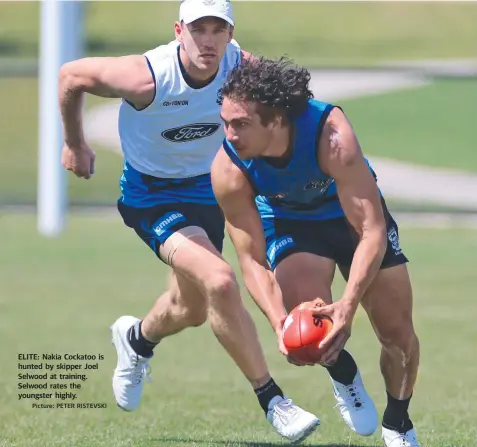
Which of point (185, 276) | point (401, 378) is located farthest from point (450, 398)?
point (185, 276)

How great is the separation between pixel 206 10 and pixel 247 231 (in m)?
1.34

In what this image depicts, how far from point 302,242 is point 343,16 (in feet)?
135

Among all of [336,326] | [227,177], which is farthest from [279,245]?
[336,326]

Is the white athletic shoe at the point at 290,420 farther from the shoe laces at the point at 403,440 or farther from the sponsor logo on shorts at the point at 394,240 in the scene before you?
the sponsor logo on shorts at the point at 394,240

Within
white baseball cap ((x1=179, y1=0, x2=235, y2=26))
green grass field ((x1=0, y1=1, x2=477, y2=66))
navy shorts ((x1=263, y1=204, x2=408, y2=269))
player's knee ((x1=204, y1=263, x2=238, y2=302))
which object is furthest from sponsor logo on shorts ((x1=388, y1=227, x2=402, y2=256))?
green grass field ((x1=0, y1=1, x2=477, y2=66))

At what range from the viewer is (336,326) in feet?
17.8

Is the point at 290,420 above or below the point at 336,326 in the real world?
below

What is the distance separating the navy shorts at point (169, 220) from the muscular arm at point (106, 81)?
0.67m

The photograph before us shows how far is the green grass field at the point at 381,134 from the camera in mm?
21781

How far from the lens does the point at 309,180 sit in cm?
583

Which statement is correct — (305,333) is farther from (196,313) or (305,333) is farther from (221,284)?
(196,313)

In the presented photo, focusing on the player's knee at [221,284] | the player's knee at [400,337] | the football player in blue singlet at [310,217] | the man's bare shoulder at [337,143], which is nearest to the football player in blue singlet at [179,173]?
the player's knee at [221,284]

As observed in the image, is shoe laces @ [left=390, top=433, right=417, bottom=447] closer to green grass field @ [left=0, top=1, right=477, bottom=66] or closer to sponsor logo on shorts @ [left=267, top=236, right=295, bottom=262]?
sponsor logo on shorts @ [left=267, top=236, right=295, bottom=262]

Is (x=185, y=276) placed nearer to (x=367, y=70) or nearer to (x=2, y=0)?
(x=367, y=70)
